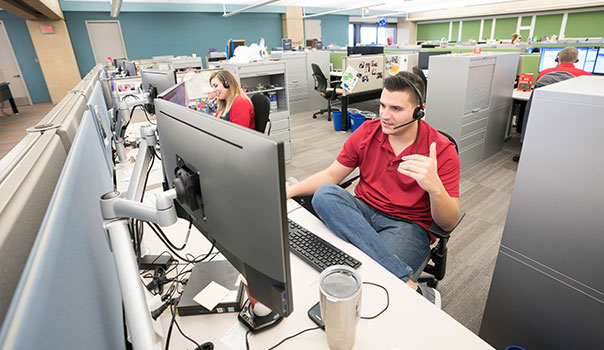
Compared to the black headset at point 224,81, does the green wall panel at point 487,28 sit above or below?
above

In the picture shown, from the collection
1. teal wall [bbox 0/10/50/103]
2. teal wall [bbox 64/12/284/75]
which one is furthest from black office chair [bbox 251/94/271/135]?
teal wall [bbox 0/10/50/103]

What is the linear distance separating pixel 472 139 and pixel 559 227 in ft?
8.28

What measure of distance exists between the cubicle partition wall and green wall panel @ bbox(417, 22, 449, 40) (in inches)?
656

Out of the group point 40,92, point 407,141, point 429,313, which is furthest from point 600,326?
point 40,92

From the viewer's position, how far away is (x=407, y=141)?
1458 millimetres

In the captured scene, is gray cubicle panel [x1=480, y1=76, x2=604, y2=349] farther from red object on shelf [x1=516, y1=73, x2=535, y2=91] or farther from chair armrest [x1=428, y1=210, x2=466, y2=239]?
red object on shelf [x1=516, y1=73, x2=535, y2=91]

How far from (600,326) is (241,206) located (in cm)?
131

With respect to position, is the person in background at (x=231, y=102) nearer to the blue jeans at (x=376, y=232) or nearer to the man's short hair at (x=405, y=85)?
the man's short hair at (x=405, y=85)

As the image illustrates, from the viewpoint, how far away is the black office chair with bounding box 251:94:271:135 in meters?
2.67

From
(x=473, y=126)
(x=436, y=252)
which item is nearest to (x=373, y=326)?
(x=436, y=252)

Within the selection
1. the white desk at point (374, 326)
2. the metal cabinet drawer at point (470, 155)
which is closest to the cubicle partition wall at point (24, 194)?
the white desk at point (374, 326)

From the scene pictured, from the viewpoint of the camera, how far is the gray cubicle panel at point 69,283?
33cm

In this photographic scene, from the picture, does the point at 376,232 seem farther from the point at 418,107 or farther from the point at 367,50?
the point at 367,50

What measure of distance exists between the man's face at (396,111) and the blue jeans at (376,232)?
40cm
